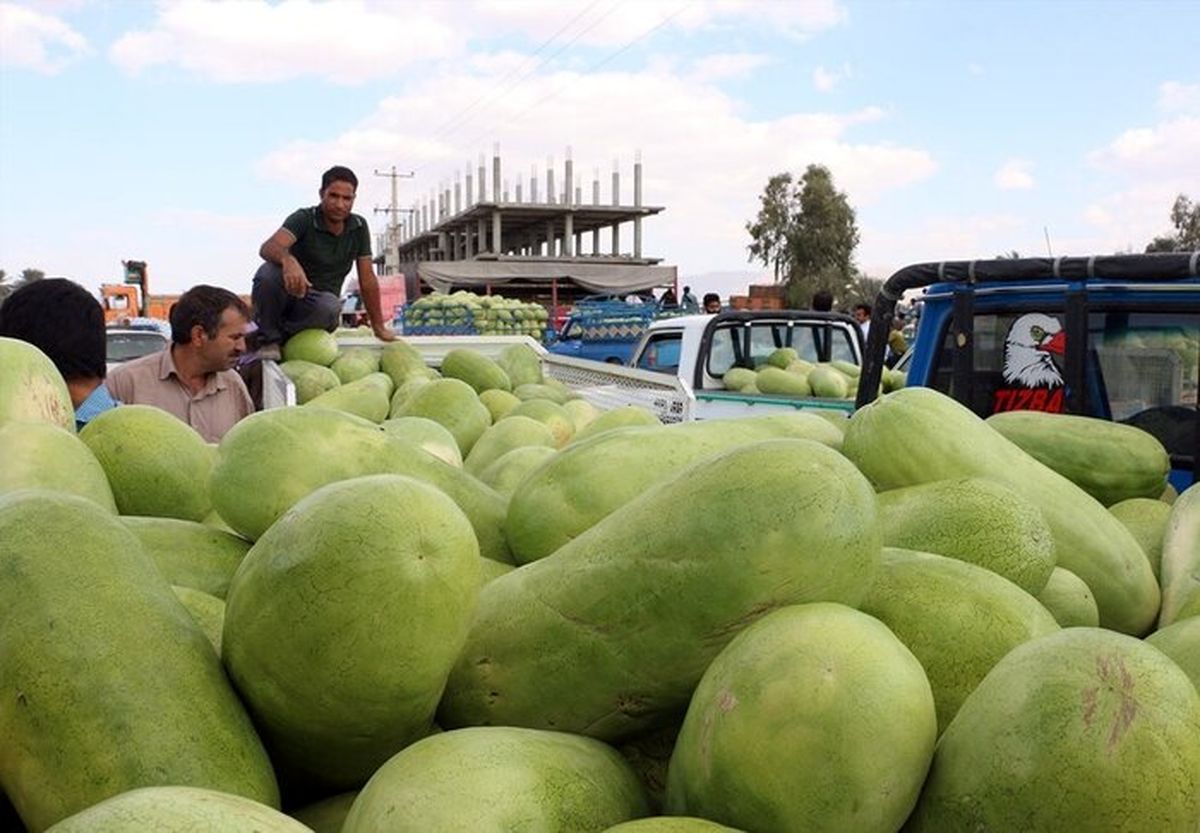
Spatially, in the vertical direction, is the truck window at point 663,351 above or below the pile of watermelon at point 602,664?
below

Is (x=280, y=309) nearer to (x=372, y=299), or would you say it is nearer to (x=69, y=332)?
(x=372, y=299)

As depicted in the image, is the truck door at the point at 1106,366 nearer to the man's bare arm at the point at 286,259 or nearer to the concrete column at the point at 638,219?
the man's bare arm at the point at 286,259

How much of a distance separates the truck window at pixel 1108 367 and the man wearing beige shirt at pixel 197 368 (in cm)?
329

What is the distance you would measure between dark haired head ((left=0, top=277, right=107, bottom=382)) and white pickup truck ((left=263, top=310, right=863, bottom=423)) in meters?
1.09

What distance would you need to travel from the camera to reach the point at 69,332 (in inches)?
165

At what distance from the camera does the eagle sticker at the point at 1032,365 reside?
4500 mm

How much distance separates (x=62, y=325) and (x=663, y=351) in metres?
7.27

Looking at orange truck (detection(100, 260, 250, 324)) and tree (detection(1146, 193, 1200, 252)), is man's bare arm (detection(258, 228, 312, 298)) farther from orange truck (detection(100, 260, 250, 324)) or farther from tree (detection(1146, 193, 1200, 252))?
tree (detection(1146, 193, 1200, 252))

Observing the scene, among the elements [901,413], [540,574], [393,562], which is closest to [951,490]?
[901,413]

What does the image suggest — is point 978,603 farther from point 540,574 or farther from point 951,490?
point 540,574

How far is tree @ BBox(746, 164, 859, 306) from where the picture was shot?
43562 mm

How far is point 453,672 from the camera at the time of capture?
1.50 m

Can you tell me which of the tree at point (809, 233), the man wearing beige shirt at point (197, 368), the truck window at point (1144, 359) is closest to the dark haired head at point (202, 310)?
the man wearing beige shirt at point (197, 368)

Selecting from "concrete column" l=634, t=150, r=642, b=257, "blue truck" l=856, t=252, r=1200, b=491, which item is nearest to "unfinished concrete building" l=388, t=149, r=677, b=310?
"concrete column" l=634, t=150, r=642, b=257
